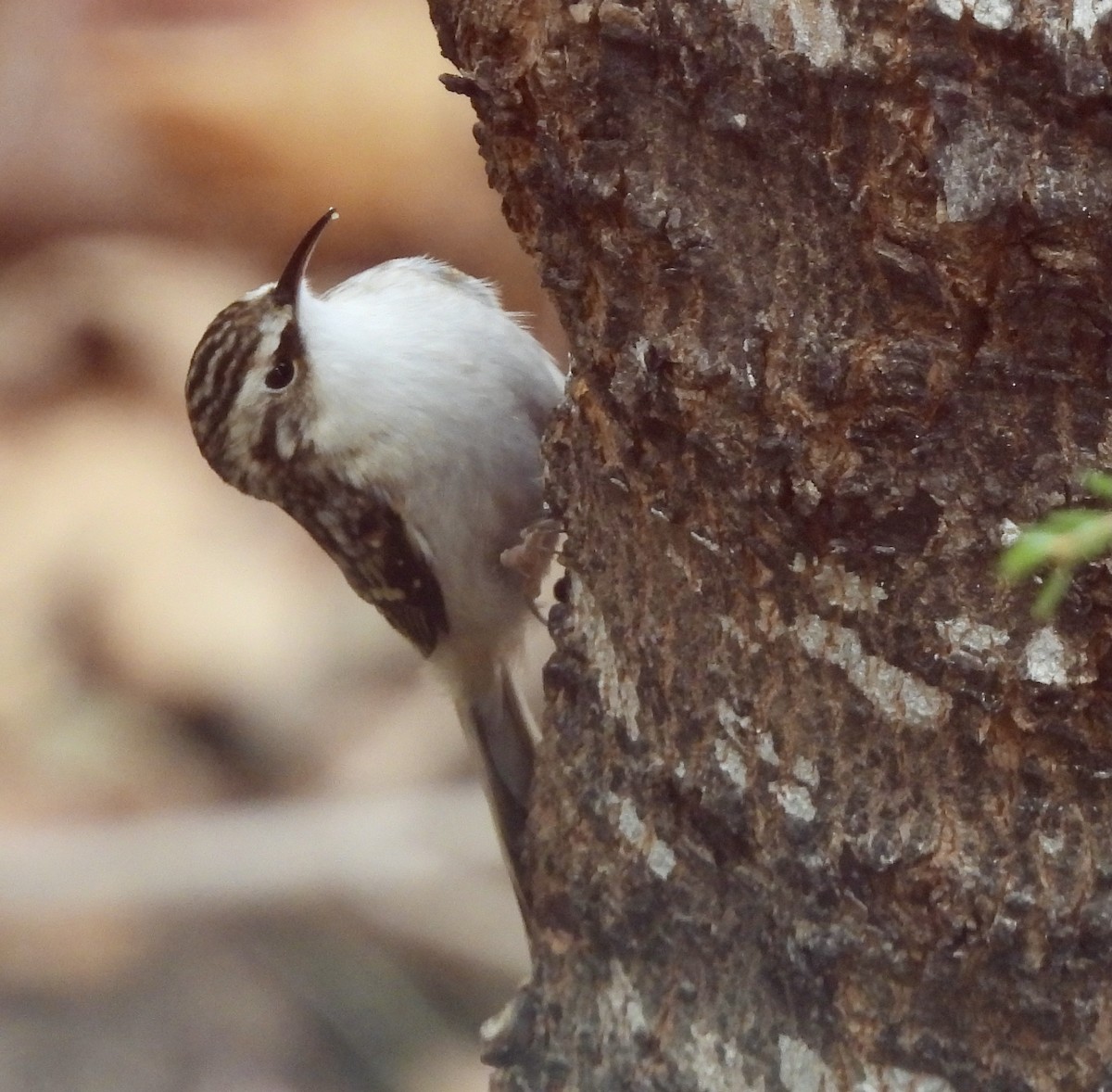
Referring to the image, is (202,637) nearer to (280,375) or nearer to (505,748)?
(505,748)

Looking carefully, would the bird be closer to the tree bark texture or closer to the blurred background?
the blurred background

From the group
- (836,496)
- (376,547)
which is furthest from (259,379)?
(836,496)

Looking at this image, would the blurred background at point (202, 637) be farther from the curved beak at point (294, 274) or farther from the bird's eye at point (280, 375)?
the curved beak at point (294, 274)

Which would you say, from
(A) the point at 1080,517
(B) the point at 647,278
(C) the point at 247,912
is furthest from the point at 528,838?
(C) the point at 247,912

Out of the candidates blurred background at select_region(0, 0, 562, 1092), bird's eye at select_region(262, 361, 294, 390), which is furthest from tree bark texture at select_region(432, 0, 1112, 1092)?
blurred background at select_region(0, 0, 562, 1092)

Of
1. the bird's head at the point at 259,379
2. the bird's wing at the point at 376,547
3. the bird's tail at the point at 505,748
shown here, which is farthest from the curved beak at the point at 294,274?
the bird's tail at the point at 505,748

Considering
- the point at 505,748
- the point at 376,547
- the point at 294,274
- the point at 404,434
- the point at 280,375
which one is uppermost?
the point at 294,274
